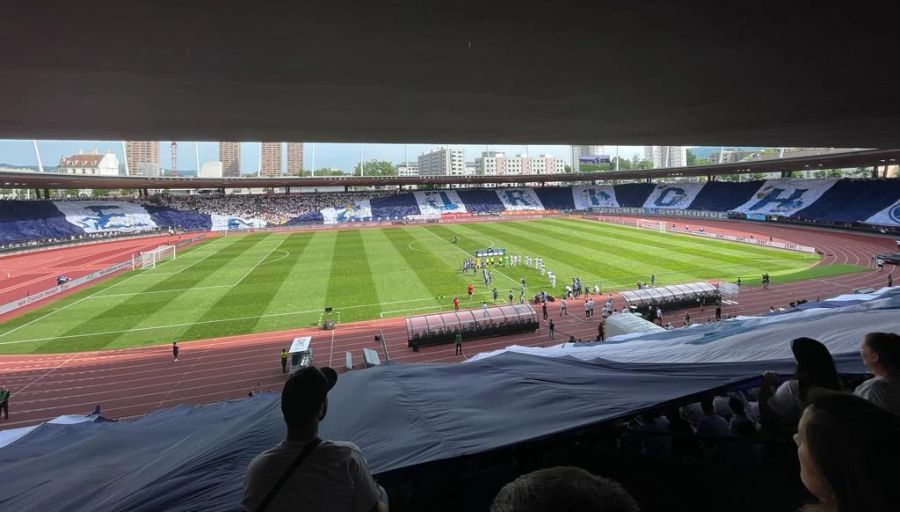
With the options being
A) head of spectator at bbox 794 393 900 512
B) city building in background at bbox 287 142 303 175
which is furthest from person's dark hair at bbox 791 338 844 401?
city building in background at bbox 287 142 303 175

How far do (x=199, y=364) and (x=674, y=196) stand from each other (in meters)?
79.8

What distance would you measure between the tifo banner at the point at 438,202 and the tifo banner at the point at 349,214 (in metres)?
9.72

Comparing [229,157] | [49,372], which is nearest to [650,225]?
[49,372]

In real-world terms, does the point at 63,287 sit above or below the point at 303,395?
below

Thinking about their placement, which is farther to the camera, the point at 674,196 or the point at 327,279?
the point at 674,196

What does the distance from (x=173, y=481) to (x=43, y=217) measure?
7248 cm

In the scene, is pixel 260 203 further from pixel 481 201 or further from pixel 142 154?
pixel 142 154

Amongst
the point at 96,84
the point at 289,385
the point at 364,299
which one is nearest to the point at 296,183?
the point at 364,299

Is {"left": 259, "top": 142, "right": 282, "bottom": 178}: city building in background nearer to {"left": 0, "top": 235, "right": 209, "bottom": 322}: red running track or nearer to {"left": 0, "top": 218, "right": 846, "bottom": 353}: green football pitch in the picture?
{"left": 0, "top": 235, "right": 209, "bottom": 322}: red running track

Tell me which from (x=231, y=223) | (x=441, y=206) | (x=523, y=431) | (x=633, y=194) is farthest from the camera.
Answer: (x=633, y=194)

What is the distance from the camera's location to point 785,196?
63.0 m

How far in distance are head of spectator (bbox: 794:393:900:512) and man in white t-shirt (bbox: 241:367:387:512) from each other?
74.0 inches

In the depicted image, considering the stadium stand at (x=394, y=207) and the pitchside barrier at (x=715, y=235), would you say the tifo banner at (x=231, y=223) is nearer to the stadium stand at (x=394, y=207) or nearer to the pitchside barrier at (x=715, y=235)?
the stadium stand at (x=394, y=207)

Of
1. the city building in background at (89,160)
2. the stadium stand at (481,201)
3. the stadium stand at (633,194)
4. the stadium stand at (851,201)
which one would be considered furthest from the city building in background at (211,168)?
→ the stadium stand at (851,201)
